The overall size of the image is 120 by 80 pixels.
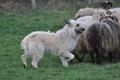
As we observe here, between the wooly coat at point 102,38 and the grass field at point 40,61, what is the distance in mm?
534

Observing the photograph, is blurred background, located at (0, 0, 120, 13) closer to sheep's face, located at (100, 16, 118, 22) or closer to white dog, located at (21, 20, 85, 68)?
sheep's face, located at (100, 16, 118, 22)

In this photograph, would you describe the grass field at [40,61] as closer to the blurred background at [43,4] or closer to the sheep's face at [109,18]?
the blurred background at [43,4]

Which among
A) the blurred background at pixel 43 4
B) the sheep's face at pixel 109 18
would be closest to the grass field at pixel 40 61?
the blurred background at pixel 43 4

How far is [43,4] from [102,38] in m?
12.9

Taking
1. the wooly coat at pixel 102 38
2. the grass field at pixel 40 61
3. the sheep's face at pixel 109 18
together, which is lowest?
the grass field at pixel 40 61

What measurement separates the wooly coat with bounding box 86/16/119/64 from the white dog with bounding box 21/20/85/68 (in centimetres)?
55

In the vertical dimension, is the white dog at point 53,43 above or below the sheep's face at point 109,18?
below

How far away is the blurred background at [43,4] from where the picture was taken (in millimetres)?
20406

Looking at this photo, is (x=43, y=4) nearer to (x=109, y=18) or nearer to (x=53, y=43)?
(x=109, y=18)

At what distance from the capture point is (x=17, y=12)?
Result: 19.5 metres

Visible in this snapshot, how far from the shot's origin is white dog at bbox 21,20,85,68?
913 centimetres

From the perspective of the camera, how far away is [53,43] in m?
9.35

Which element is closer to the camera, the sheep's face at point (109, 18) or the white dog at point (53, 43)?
the white dog at point (53, 43)

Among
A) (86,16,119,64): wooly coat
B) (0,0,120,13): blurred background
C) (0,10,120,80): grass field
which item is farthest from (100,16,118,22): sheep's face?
(0,0,120,13): blurred background
